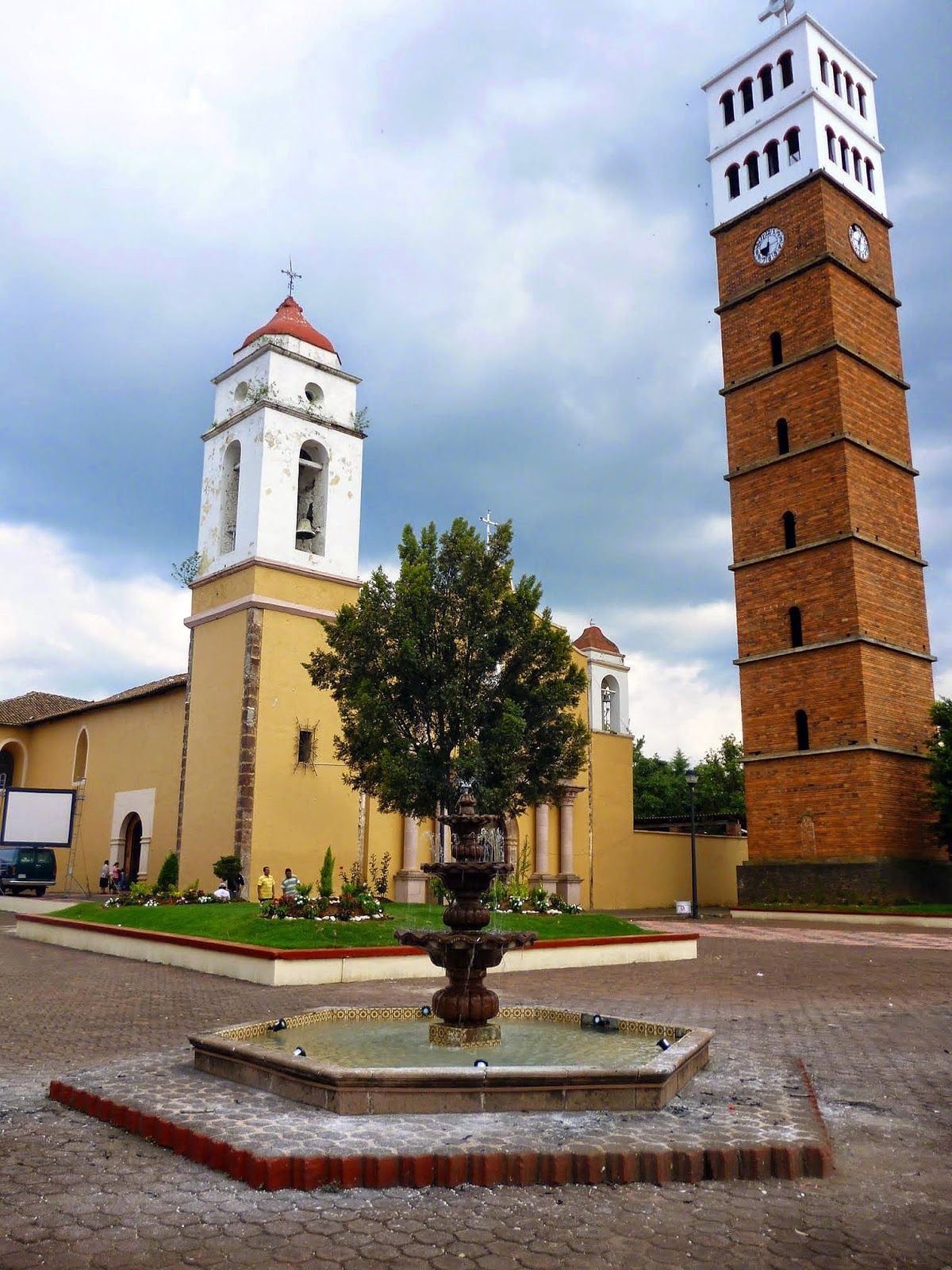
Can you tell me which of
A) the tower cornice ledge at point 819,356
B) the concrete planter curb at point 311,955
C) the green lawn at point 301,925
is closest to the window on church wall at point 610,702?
the tower cornice ledge at point 819,356

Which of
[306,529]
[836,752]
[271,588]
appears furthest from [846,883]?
[306,529]

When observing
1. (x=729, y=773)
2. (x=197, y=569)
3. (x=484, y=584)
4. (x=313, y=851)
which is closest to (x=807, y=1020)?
(x=484, y=584)

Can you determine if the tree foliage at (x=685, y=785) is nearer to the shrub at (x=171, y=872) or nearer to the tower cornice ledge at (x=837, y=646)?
the tower cornice ledge at (x=837, y=646)

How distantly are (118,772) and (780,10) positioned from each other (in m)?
34.7

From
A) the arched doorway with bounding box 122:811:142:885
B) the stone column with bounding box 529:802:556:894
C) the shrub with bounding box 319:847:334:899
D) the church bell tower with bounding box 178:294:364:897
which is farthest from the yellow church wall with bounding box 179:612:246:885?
the stone column with bounding box 529:802:556:894

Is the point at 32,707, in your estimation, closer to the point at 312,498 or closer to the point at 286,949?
the point at 312,498

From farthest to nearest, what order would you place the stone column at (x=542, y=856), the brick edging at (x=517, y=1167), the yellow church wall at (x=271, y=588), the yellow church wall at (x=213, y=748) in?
the stone column at (x=542, y=856) < the yellow church wall at (x=271, y=588) < the yellow church wall at (x=213, y=748) < the brick edging at (x=517, y=1167)

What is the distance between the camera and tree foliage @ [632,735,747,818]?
5044 cm

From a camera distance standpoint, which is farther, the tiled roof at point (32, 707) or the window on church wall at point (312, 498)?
the tiled roof at point (32, 707)

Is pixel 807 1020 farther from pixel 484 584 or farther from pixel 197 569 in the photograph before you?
pixel 197 569

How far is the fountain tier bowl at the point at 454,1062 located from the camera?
A: 17.5 feet

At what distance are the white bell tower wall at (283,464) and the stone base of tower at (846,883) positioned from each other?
1413 centimetres

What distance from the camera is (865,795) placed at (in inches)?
987

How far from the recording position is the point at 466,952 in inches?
273
